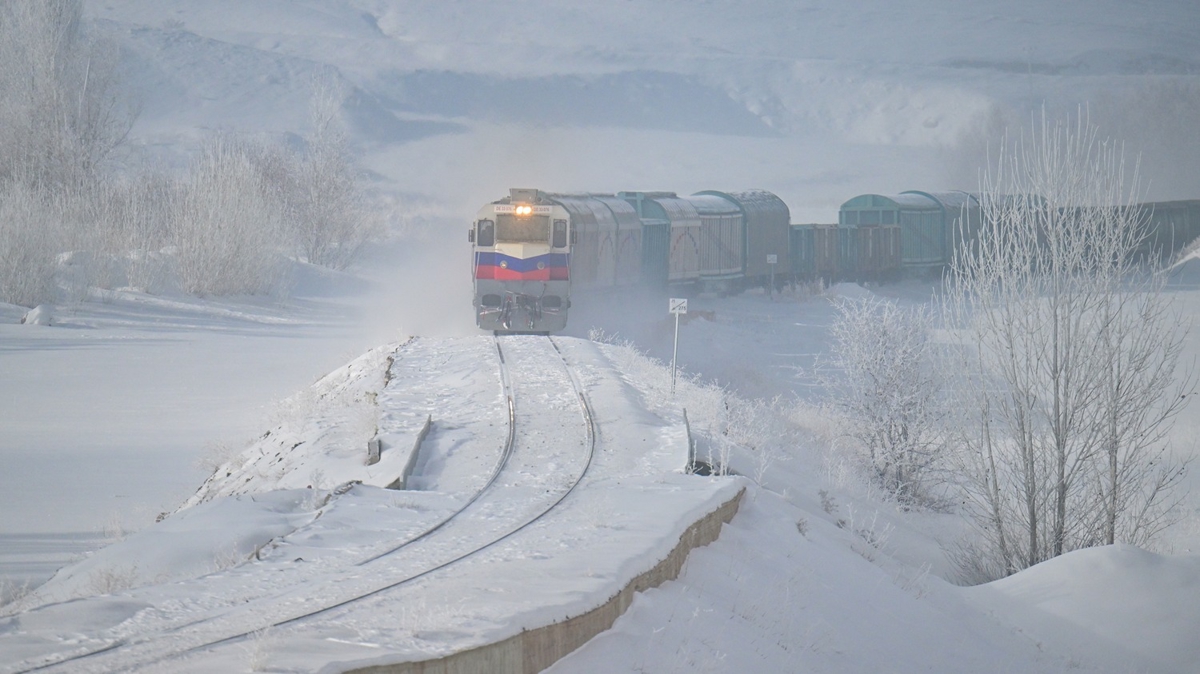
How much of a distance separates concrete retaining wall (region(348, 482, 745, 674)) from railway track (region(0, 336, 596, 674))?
99cm

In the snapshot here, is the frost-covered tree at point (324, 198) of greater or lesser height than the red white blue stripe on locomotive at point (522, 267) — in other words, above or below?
above

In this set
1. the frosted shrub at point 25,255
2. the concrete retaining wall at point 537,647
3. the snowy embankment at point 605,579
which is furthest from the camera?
the frosted shrub at point 25,255

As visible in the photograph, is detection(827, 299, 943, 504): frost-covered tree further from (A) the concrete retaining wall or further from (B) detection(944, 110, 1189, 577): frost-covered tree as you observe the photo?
(A) the concrete retaining wall

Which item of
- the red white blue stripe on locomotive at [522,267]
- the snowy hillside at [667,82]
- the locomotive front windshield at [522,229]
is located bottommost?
the red white blue stripe on locomotive at [522,267]

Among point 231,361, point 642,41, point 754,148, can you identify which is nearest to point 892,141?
point 754,148

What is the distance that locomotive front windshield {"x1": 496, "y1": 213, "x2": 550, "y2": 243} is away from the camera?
25312 mm

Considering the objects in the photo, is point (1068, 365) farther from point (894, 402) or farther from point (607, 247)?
point (607, 247)

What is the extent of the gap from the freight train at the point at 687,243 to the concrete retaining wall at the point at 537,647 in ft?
37.3

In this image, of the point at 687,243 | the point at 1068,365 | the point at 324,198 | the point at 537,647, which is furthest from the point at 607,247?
the point at 324,198

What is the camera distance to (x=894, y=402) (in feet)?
68.9

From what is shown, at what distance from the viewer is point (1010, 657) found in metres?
10.1

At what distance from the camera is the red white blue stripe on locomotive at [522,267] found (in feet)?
82.2

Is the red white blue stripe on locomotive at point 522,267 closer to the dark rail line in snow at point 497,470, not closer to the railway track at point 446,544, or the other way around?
the dark rail line in snow at point 497,470

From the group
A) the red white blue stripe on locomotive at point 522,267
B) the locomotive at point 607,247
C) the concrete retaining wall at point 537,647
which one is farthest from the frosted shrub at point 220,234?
the concrete retaining wall at point 537,647
